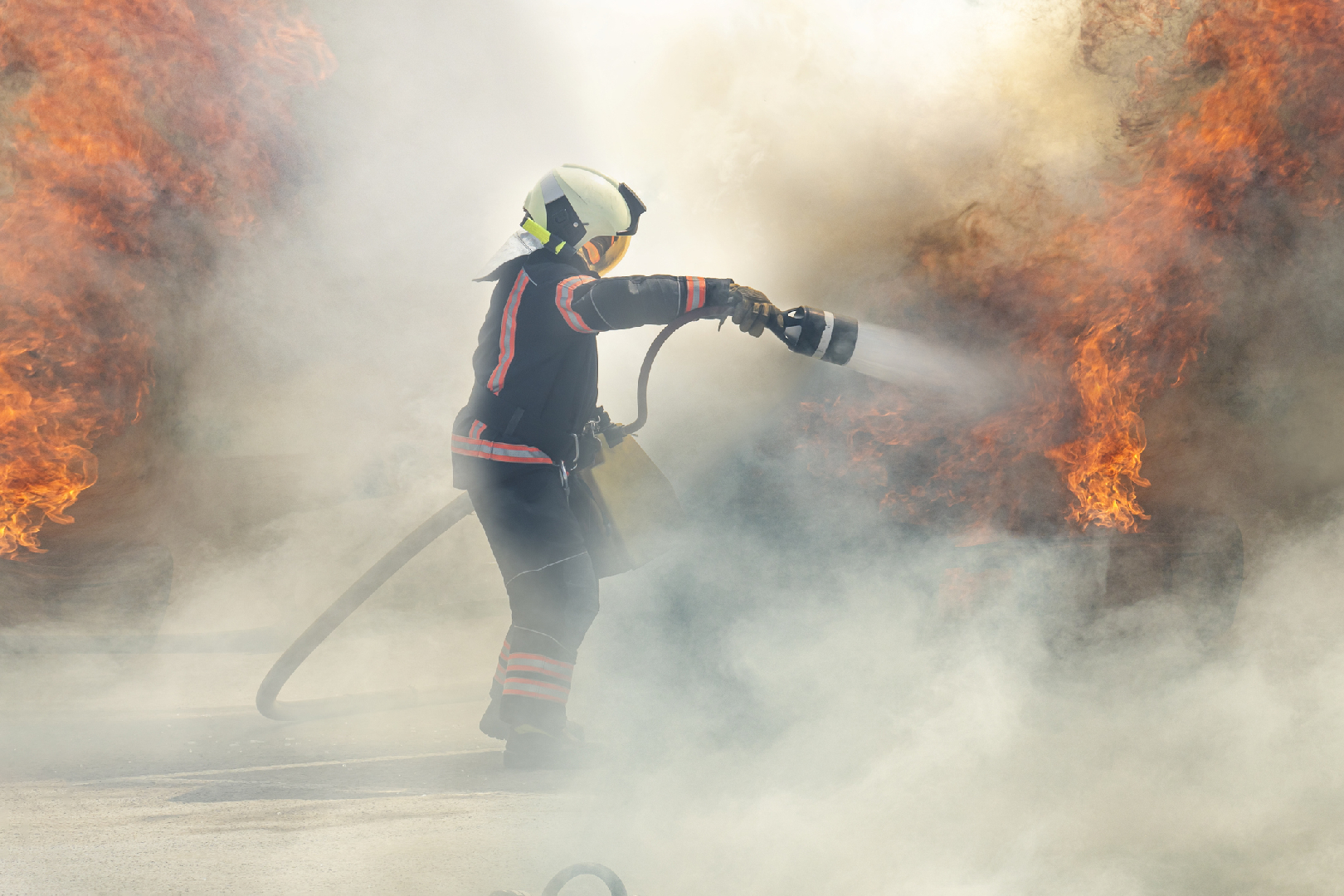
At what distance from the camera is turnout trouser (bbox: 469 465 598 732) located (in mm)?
3004

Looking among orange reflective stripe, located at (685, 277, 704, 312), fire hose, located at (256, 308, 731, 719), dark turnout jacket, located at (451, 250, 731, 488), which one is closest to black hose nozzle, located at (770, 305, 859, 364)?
orange reflective stripe, located at (685, 277, 704, 312)

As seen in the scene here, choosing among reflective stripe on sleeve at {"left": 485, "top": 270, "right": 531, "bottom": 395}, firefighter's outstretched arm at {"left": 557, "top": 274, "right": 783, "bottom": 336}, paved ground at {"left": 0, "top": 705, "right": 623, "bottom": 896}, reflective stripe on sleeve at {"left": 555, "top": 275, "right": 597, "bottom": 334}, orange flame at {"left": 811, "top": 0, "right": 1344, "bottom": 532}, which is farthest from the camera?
orange flame at {"left": 811, "top": 0, "right": 1344, "bottom": 532}

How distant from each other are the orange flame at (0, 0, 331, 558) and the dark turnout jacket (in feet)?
9.04

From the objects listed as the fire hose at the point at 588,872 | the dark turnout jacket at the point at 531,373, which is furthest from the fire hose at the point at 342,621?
the fire hose at the point at 588,872

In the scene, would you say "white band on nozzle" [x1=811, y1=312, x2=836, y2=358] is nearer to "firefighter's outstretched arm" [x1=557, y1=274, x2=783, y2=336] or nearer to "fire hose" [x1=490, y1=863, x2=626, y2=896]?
"firefighter's outstretched arm" [x1=557, y1=274, x2=783, y2=336]

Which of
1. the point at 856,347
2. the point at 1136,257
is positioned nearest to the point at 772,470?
the point at 856,347

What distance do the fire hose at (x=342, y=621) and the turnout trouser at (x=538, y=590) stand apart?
1.15 feet

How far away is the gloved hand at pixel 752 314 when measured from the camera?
274 cm

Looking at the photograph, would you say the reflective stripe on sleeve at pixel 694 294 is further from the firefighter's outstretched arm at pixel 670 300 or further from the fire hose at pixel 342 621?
the fire hose at pixel 342 621

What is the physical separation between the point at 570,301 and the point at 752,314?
573 mm

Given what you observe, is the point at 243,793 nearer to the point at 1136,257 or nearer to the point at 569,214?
the point at 569,214

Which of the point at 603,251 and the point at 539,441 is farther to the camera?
the point at 603,251

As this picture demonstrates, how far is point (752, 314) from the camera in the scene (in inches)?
108

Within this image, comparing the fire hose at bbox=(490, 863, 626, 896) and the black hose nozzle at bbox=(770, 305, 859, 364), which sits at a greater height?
the black hose nozzle at bbox=(770, 305, 859, 364)
